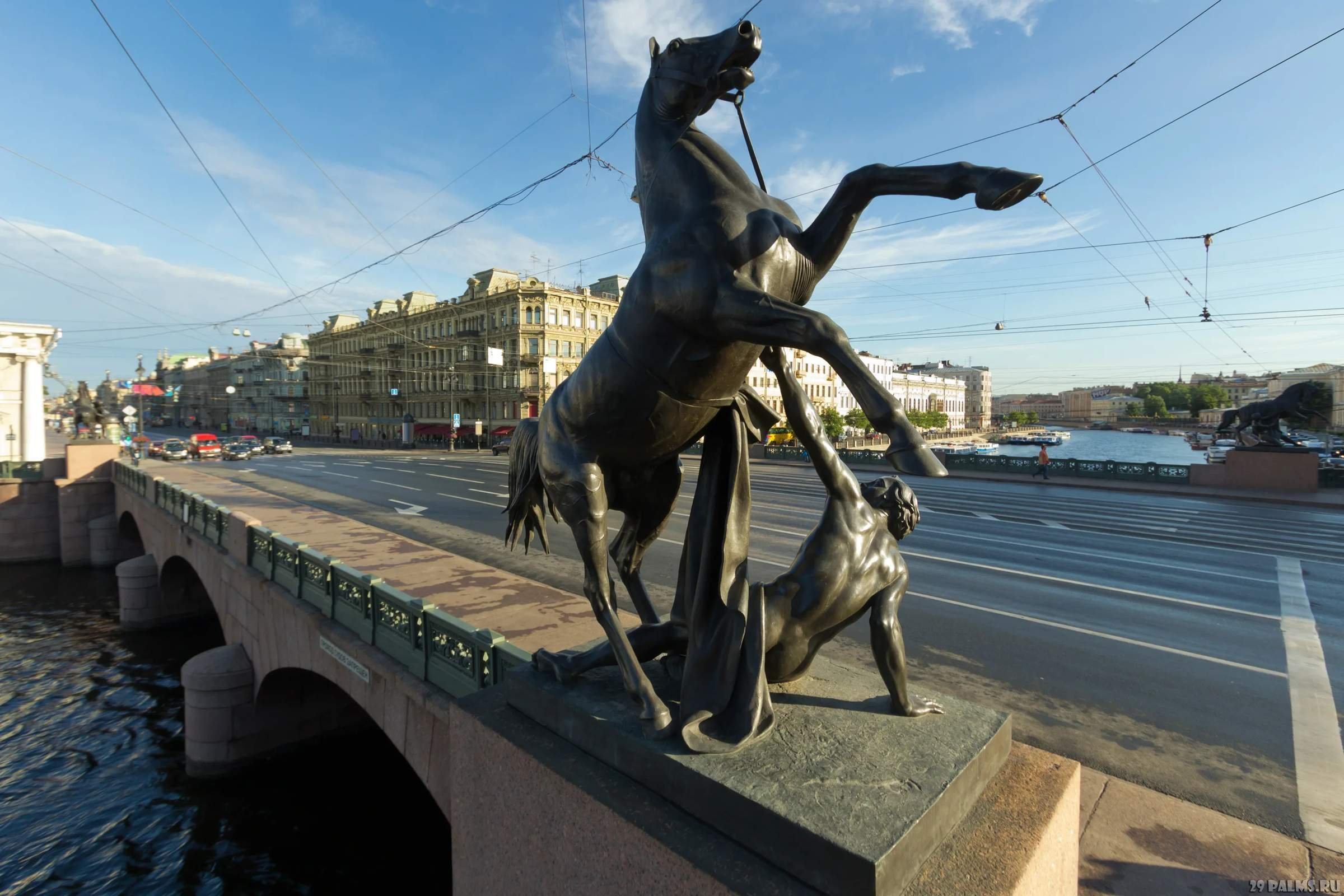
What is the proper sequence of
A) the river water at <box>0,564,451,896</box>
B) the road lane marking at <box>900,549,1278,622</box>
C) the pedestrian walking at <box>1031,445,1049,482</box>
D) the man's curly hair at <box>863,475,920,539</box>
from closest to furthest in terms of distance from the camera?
the man's curly hair at <box>863,475,920,539</box> < the river water at <box>0,564,451,896</box> < the road lane marking at <box>900,549,1278,622</box> < the pedestrian walking at <box>1031,445,1049,482</box>

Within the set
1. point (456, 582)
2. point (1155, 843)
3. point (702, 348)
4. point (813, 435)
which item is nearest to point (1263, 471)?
point (1155, 843)

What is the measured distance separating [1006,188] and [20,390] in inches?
1730

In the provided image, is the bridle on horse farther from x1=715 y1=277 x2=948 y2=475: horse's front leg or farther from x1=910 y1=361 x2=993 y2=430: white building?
x1=910 y1=361 x2=993 y2=430: white building

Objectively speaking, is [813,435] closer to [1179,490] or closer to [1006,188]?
[1006,188]

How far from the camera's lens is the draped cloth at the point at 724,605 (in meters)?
2.36

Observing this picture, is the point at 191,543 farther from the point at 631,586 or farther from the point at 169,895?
the point at 631,586

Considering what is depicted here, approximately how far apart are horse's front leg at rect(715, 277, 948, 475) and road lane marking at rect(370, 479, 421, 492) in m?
21.2

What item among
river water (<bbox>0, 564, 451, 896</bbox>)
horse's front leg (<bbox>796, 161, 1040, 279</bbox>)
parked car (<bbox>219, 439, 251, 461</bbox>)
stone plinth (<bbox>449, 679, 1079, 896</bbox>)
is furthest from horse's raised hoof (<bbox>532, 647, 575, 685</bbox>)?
parked car (<bbox>219, 439, 251, 461</bbox>)

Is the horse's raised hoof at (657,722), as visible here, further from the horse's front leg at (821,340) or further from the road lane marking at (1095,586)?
the road lane marking at (1095,586)

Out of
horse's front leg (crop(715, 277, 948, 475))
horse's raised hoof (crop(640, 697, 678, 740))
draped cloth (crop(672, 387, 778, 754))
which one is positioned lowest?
horse's raised hoof (crop(640, 697, 678, 740))

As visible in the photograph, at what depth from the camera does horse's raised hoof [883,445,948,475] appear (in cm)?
177

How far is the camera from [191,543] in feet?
41.9

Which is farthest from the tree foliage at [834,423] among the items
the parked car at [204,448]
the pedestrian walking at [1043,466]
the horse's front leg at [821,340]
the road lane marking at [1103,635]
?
the horse's front leg at [821,340]

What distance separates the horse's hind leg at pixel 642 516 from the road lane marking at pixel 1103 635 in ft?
21.4
